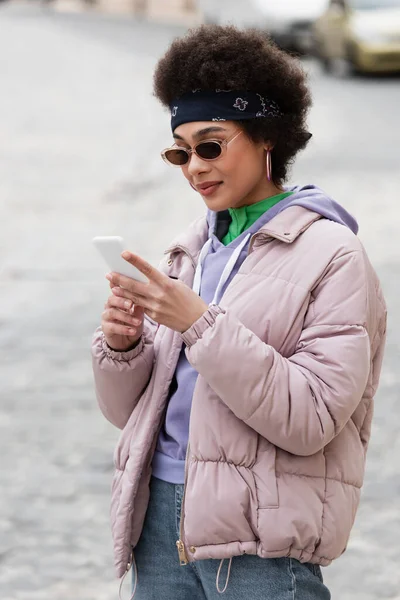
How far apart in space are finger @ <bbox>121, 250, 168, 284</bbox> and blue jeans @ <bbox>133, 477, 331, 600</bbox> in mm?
495

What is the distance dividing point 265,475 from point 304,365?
24 cm

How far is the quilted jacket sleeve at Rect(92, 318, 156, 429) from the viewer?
2.51 m

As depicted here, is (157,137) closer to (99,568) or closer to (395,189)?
(395,189)

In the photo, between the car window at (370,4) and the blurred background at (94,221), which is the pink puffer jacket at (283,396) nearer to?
the blurred background at (94,221)

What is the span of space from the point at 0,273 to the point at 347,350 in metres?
6.50

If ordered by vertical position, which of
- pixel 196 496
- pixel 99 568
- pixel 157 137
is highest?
pixel 196 496

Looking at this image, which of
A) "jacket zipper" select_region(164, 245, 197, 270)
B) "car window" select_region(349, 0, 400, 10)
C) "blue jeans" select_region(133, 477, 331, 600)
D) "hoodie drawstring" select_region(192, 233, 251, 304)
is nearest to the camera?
"blue jeans" select_region(133, 477, 331, 600)

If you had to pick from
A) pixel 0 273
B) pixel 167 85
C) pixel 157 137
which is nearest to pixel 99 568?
pixel 167 85

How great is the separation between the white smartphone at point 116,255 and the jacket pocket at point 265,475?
1.37 ft

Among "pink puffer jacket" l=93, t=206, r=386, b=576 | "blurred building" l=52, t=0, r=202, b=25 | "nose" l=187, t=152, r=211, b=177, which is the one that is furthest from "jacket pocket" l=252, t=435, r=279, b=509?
"blurred building" l=52, t=0, r=202, b=25

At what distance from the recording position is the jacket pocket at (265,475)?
7.42 ft

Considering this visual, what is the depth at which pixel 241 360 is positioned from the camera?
2.19m

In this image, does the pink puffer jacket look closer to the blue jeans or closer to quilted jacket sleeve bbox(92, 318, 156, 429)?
the blue jeans

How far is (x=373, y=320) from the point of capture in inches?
92.7
